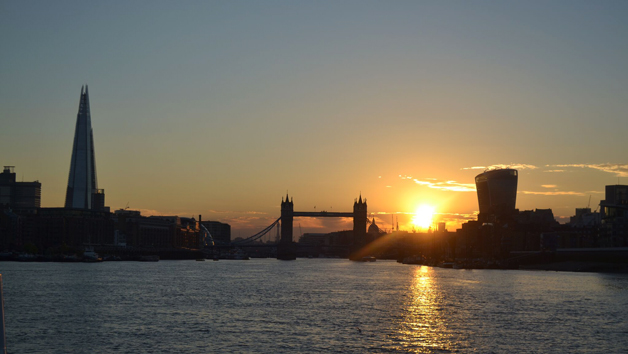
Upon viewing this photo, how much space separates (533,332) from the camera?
43688mm

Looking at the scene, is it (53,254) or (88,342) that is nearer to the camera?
(88,342)

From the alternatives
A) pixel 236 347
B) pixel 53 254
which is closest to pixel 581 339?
pixel 236 347

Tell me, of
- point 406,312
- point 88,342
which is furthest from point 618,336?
point 88,342

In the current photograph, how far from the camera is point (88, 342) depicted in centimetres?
3762

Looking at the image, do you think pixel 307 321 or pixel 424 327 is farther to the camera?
pixel 307 321


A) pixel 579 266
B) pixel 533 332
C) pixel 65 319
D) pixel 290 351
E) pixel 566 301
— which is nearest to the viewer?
pixel 290 351

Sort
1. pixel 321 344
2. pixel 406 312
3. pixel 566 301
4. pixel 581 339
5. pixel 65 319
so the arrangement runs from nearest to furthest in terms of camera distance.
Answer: pixel 321 344 → pixel 581 339 → pixel 65 319 → pixel 406 312 → pixel 566 301

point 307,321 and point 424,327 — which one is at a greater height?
point 307,321

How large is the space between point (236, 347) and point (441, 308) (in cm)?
2684

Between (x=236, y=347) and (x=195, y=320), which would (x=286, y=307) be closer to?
(x=195, y=320)

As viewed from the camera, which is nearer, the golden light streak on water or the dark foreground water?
the dark foreground water

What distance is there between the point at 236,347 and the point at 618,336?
23207 millimetres

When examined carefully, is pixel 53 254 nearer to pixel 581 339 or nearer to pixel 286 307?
pixel 286 307

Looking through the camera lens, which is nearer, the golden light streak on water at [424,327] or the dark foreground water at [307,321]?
the dark foreground water at [307,321]
